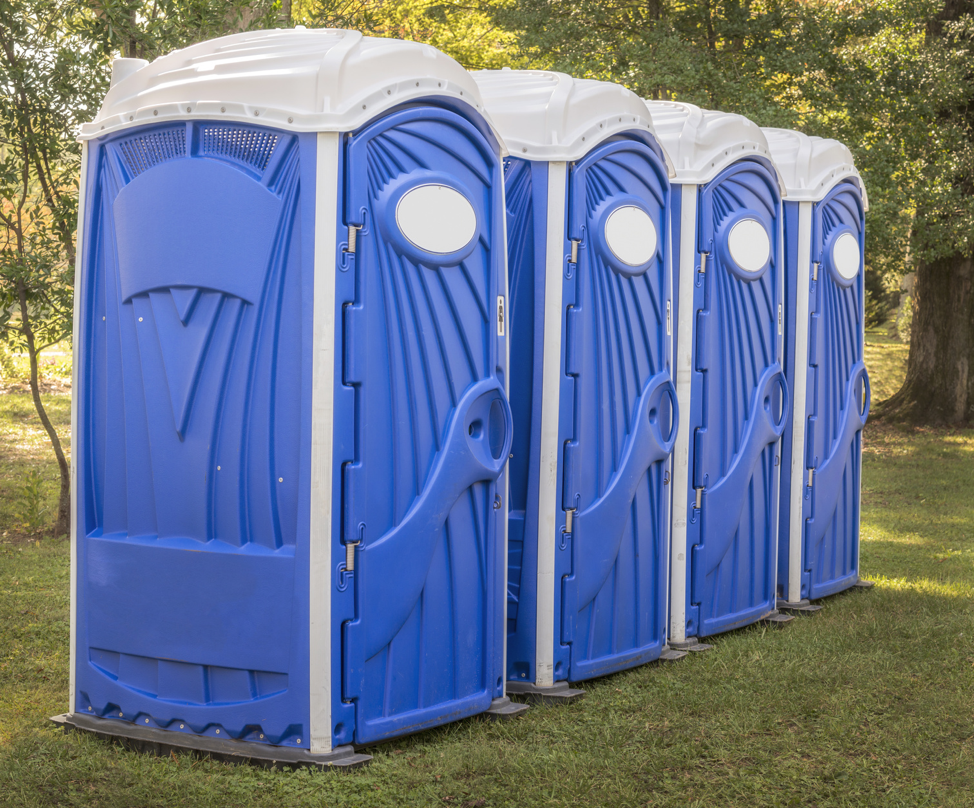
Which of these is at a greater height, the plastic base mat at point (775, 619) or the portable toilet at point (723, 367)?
the portable toilet at point (723, 367)

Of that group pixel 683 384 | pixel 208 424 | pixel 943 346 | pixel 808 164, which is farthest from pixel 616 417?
pixel 943 346

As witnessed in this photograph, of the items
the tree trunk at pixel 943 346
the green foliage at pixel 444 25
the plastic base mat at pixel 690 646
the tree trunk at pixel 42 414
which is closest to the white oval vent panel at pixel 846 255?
the plastic base mat at pixel 690 646

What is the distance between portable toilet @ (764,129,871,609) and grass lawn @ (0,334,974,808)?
1.11 feet

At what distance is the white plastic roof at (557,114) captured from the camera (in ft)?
13.7

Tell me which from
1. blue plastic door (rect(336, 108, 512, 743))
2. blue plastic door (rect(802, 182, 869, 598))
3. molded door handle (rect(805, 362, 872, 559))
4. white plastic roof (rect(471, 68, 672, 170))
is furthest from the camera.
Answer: molded door handle (rect(805, 362, 872, 559))

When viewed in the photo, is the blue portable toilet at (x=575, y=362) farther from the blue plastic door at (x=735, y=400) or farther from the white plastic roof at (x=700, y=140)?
the blue plastic door at (x=735, y=400)

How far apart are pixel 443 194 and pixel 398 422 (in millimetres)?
801

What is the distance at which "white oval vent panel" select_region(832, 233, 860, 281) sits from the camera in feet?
19.2

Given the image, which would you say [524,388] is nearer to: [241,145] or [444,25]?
[241,145]

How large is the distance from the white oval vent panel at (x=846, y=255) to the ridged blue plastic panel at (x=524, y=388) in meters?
2.37

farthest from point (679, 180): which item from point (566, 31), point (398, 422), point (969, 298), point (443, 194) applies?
point (969, 298)

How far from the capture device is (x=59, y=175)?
7.10 metres

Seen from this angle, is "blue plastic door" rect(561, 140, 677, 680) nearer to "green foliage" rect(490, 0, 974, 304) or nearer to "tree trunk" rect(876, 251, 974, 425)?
"green foliage" rect(490, 0, 974, 304)

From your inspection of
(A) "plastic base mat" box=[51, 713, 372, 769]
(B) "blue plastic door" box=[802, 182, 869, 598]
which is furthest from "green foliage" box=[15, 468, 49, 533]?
(B) "blue plastic door" box=[802, 182, 869, 598]
